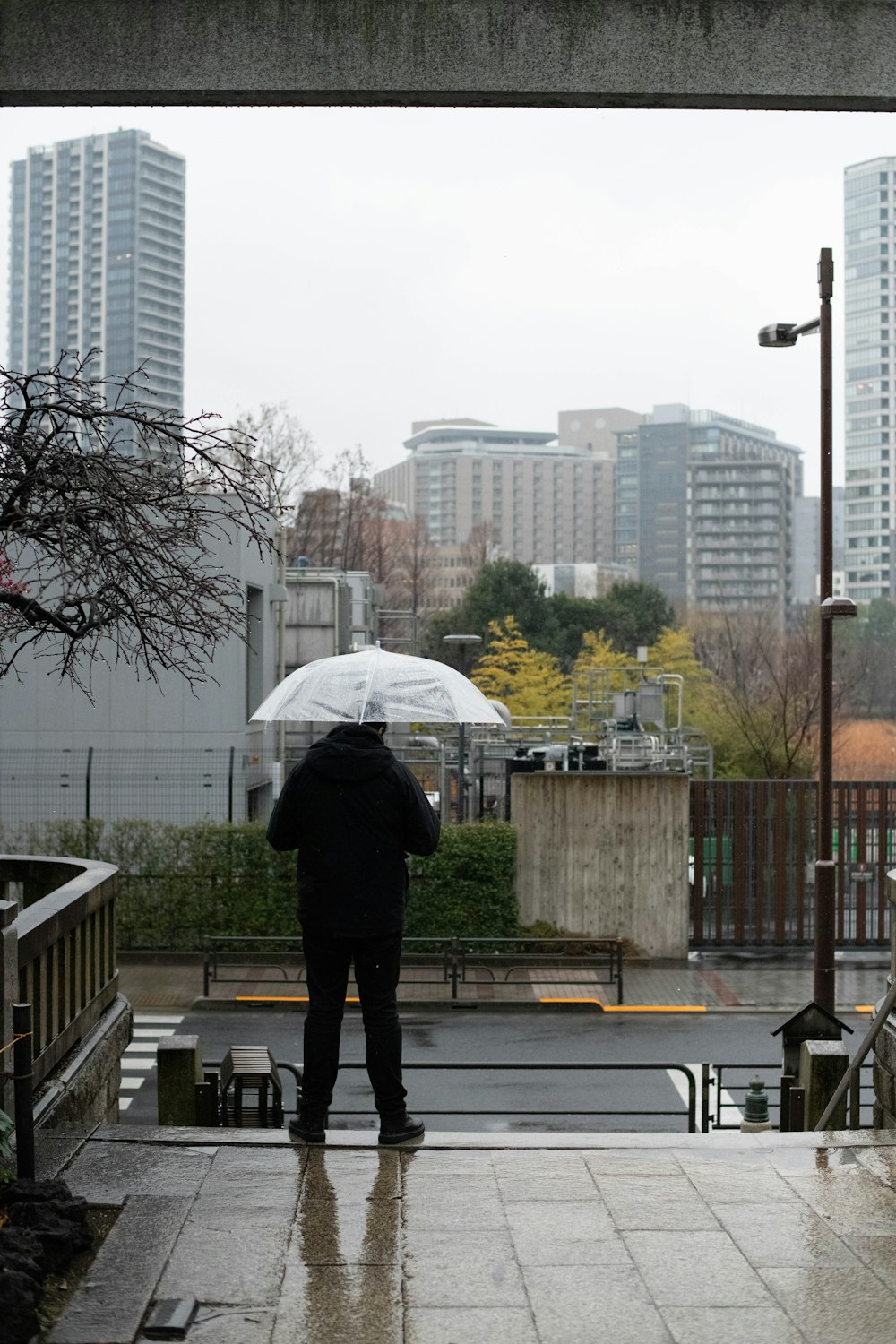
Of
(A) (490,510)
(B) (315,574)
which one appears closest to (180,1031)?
(B) (315,574)

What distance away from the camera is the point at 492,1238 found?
16.7 ft

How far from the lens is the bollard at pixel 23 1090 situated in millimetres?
5172

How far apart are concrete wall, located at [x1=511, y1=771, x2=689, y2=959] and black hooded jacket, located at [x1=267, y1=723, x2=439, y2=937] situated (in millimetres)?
17428

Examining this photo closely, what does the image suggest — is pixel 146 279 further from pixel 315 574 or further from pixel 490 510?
pixel 315 574

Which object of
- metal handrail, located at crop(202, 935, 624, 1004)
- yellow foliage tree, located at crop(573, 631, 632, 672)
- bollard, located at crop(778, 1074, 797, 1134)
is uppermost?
yellow foliage tree, located at crop(573, 631, 632, 672)

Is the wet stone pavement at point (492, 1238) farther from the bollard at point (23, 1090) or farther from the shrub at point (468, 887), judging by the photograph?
the shrub at point (468, 887)

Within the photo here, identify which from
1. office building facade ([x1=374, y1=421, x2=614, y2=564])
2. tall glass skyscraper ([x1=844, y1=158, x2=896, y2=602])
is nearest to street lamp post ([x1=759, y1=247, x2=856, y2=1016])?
tall glass skyscraper ([x1=844, y1=158, x2=896, y2=602])

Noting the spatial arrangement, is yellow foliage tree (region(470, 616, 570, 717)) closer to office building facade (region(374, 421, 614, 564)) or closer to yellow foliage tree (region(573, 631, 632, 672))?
yellow foliage tree (region(573, 631, 632, 672))

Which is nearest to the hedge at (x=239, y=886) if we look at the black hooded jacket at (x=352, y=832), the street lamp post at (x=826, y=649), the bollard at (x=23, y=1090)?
the street lamp post at (x=826, y=649)

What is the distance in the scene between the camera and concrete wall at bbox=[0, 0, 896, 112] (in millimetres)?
5988

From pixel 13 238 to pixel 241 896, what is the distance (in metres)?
120

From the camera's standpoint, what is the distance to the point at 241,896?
2309cm

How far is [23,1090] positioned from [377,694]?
2.38 meters

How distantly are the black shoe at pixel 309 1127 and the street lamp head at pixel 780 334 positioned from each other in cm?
1350
